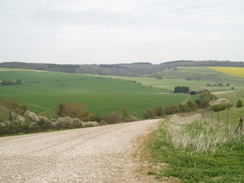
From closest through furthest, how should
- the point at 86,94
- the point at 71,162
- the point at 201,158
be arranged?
the point at 201,158 → the point at 71,162 → the point at 86,94

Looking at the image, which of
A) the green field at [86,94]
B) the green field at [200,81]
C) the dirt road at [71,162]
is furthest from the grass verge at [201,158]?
the green field at [200,81]

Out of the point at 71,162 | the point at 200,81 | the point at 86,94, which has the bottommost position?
the point at 86,94

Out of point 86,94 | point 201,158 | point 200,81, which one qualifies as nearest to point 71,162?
point 201,158

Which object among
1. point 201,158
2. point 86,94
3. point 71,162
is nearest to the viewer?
point 201,158

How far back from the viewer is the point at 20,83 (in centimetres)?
10338

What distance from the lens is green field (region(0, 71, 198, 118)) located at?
226 feet

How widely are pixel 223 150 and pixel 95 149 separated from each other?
7.04 meters

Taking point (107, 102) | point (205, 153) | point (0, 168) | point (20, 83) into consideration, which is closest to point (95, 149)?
point (0, 168)

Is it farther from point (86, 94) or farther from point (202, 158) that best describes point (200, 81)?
point (202, 158)

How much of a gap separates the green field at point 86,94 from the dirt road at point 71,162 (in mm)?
33720

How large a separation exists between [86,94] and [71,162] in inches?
3067

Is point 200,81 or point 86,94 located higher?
point 200,81

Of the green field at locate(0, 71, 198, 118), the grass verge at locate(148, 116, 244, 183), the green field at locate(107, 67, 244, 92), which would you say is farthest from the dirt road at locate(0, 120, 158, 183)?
the green field at locate(107, 67, 244, 92)

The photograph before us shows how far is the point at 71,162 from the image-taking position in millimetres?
13000
